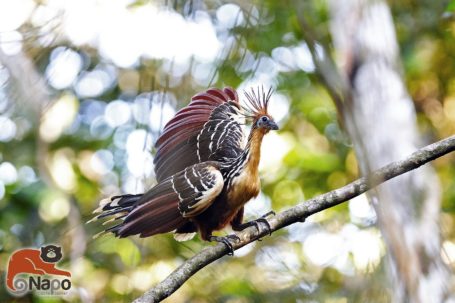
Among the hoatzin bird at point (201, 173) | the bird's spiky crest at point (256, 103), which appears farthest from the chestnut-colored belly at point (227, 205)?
the bird's spiky crest at point (256, 103)

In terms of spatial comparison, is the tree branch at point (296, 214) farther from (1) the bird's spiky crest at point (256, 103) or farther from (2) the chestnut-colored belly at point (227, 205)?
(1) the bird's spiky crest at point (256, 103)

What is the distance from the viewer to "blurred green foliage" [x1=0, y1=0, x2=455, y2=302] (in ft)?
3.96

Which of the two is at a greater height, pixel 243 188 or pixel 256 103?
pixel 256 103

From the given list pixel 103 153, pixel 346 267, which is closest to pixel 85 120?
pixel 103 153

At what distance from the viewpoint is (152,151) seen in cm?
107

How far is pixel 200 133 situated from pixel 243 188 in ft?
0.40

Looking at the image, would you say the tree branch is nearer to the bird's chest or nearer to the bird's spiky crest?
the bird's chest

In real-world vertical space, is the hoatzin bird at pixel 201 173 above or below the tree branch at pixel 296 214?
above

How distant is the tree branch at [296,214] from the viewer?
3.55 ft

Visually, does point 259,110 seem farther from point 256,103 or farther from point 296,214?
point 296,214

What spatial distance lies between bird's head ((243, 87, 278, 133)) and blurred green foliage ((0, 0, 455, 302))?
0.04 meters

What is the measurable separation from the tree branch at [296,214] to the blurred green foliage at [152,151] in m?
0.08

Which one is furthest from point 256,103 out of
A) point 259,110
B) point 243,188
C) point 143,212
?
point 143,212

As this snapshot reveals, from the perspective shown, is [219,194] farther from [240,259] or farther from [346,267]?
[346,267]
